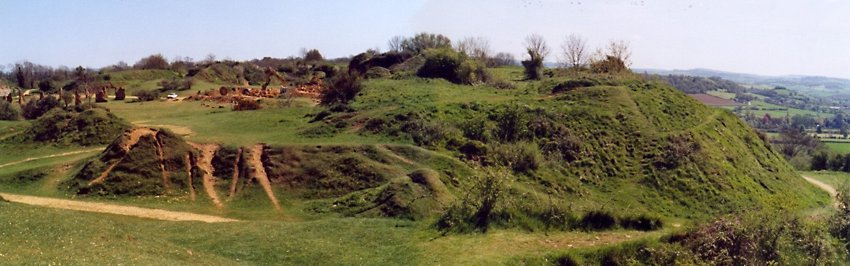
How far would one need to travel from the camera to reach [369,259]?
17.2 meters

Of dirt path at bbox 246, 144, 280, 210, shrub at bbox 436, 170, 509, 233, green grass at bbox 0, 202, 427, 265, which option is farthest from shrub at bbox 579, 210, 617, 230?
dirt path at bbox 246, 144, 280, 210

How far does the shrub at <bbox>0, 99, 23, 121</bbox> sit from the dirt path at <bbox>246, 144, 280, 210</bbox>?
31.8 meters

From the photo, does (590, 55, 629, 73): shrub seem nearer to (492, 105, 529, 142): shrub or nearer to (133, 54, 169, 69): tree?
(492, 105, 529, 142): shrub

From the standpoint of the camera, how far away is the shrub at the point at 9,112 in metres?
49.5

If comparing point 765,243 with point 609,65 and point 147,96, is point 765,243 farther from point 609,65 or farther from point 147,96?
point 147,96

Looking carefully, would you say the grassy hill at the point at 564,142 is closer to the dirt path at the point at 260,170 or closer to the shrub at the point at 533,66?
the dirt path at the point at 260,170

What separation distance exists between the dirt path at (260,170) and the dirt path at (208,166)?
1.82m

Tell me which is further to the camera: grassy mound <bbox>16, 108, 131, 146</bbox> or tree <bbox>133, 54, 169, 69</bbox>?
tree <bbox>133, 54, 169, 69</bbox>

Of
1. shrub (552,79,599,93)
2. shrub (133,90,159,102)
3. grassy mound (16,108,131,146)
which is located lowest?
grassy mound (16,108,131,146)

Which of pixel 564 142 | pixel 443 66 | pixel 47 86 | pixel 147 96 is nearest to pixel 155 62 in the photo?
pixel 47 86

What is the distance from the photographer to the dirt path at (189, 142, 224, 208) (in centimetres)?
2650

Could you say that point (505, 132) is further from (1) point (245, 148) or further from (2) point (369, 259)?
(2) point (369, 259)

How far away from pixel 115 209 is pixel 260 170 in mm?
6146

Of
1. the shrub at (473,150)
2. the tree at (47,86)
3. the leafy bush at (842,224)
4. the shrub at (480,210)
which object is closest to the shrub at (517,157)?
the shrub at (473,150)
